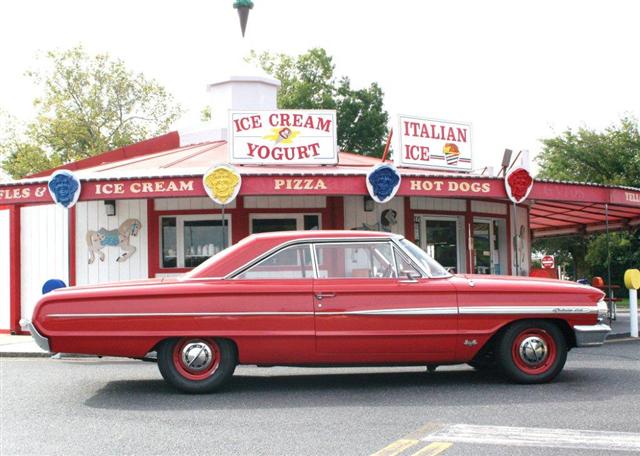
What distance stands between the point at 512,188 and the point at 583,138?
29.3 meters

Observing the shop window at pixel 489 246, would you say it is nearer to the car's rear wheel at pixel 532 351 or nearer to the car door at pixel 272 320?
the car's rear wheel at pixel 532 351

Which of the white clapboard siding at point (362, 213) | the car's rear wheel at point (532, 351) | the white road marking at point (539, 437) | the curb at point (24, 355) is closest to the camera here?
the white road marking at point (539, 437)

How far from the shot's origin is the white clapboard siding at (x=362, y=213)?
50.8 feet

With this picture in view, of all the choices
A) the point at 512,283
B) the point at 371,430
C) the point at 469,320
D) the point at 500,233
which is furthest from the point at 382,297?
the point at 500,233

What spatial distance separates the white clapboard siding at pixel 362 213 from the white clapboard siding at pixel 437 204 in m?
0.33

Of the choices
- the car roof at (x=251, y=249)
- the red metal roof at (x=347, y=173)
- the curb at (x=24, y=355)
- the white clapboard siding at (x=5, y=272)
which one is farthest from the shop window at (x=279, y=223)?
the car roof at (x=251, y=249)

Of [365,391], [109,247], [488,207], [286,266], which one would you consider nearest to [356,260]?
[286,266]

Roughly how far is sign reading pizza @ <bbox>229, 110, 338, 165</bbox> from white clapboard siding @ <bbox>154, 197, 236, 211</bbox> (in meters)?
0.99

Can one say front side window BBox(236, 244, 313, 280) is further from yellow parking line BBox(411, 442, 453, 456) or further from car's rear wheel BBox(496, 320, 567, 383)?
yellow parking line BBox(411, 442, 453, 456)

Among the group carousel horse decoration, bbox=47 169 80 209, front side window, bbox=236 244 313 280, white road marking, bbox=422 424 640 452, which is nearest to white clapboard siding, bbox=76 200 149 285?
carousel horse decoration, bbox=47 169 80 209

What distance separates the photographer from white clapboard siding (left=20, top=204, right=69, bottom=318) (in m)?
15.6

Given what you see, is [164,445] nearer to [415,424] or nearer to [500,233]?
[415,424]

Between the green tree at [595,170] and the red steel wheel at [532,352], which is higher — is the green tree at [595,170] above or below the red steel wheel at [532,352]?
above

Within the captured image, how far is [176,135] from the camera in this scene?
20625mm
